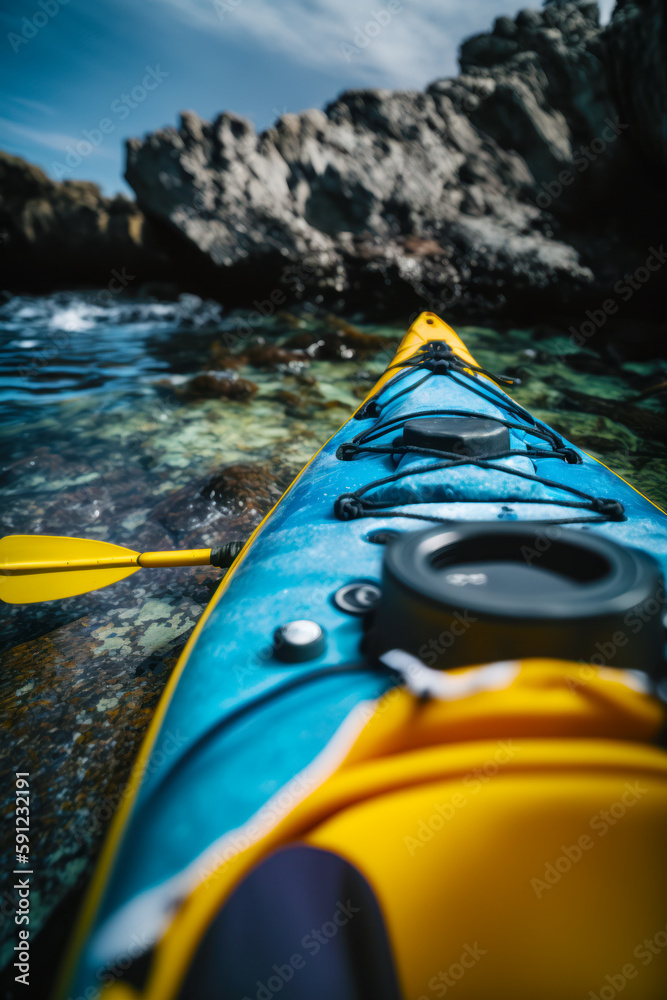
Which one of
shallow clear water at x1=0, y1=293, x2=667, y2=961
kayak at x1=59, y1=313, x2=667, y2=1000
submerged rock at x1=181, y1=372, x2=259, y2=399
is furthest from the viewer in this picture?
submerged rock at x1=181, y1=372, x2=259, y2=399

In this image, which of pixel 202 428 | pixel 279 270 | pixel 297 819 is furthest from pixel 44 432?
pixel 279 270

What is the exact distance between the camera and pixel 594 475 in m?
1.75

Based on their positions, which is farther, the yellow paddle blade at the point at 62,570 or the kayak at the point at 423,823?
the yellow paddle blade at the point at 62,570

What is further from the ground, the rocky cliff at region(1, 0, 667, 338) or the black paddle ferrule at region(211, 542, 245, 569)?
the rocky cliff at region(1, 0, 667, 338)

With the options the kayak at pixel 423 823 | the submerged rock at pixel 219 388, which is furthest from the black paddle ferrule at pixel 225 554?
the submerged rock at pixel 219 388

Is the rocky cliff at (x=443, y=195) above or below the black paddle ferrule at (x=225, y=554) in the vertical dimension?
above

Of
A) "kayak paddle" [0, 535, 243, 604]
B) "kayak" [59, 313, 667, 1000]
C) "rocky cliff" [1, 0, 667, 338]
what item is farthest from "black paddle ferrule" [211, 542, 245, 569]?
"rocky cliff" [1, 0, 667, 338]

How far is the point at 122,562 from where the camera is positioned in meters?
1.78

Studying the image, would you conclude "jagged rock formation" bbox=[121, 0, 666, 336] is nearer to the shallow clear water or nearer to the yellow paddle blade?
the shallow clear water

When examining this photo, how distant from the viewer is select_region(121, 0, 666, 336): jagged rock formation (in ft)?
24.3

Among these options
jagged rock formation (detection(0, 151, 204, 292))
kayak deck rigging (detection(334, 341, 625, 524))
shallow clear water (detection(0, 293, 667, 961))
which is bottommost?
shallow clear water (detection(0, 293, 667, 961))

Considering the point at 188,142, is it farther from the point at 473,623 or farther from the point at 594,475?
the point at 473,623

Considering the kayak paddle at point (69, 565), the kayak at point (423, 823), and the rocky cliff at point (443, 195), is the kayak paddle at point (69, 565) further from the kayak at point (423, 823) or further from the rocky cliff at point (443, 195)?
the rocky cliff at point (443, 195)

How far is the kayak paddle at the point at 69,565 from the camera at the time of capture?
172 centimetres
